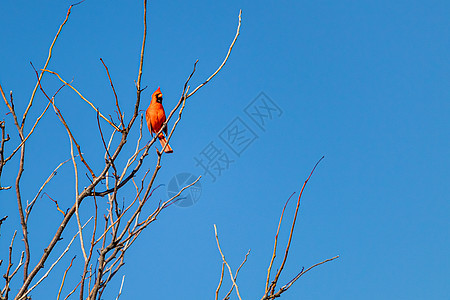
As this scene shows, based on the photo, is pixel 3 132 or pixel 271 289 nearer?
pixel 271 289

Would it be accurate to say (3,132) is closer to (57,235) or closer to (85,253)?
(57,235)

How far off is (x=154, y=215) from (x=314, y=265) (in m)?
0.61

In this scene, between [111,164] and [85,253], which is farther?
[111,164]

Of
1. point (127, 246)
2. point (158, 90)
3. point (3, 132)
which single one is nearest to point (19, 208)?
point (3, 132)

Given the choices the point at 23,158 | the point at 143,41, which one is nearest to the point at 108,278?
the point at 23,158

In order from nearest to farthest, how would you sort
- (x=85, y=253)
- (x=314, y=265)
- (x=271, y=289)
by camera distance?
(x=85, y=253) < (x=271, y=289) < (x=314, y=265)

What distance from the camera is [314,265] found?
1620 mm

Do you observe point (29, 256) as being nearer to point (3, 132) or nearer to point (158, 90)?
point (3, 132)

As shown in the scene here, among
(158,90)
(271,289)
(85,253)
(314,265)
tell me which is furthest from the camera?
(158,90)

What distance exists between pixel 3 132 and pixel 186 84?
735mm

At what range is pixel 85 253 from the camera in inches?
55.1

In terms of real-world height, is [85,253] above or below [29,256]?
below

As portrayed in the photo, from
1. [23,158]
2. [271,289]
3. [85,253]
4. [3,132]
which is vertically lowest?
[271,289]

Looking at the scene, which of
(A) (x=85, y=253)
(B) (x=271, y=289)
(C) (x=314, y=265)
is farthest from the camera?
(C) (x=314, y=265)
